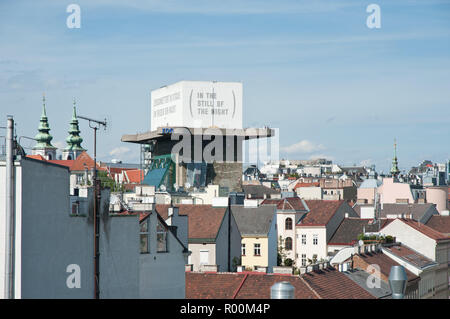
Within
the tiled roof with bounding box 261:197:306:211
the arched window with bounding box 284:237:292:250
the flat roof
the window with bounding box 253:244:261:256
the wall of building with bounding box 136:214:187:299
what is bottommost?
the arched window with bounding box 284:237:292:250

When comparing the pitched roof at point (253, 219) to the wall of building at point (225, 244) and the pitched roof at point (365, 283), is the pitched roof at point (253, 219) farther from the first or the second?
the pitched roof at point (365, 283)

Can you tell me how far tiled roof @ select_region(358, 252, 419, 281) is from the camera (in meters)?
53.2

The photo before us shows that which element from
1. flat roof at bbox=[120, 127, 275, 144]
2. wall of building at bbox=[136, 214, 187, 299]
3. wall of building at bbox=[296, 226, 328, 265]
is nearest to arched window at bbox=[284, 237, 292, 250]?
wall of building at bbox=[296, 226, 328, 265]

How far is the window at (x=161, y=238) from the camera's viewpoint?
31.5m

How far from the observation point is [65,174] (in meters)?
25.2

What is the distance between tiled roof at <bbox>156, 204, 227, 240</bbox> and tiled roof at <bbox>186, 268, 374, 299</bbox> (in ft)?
44.9

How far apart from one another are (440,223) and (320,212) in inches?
549

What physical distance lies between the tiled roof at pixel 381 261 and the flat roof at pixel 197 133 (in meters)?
73.2

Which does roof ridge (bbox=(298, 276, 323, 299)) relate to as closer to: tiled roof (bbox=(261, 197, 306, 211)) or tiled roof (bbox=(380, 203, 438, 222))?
tiled roof (bbox=(261, 197, 306, 211))

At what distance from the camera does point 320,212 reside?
A: 8400 cm

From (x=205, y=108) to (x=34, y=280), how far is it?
111 m

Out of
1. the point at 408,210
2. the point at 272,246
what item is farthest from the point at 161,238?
the point at 408,210

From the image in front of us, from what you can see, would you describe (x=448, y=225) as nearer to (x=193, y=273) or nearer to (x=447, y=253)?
(x=447, y=253)

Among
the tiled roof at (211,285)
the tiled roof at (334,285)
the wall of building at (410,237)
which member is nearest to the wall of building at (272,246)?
the wall of building at (410,237)
